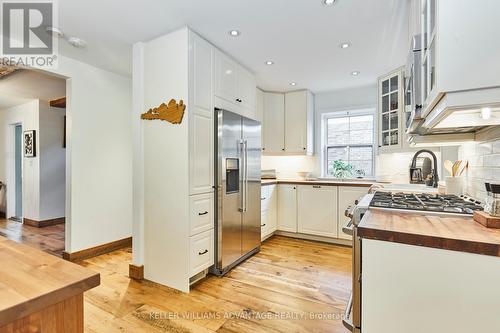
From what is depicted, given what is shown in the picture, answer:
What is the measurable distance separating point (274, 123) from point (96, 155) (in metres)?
2.66

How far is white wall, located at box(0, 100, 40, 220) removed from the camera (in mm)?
4828

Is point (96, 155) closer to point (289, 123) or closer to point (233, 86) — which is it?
point (233, 86)

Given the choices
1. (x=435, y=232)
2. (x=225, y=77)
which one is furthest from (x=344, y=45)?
(x=435, y=232)

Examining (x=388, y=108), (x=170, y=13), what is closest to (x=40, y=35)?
(x=170, y=13)

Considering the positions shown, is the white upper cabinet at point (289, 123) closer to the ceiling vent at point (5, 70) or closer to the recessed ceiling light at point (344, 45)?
the recessed ceiling light at point (344, 45)

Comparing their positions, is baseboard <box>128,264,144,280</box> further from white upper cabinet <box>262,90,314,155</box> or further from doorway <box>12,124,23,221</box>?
doorway <box>12,124,23,221</box>

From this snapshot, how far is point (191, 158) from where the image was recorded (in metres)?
2.34

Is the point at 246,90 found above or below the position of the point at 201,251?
above

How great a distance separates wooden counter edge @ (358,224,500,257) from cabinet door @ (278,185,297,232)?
2.95 meters

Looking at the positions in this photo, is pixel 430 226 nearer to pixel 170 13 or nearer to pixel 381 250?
pixel 381 250

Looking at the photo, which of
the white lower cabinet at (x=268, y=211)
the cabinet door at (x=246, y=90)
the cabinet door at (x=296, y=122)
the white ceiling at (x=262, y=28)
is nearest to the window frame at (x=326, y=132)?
the cabinet door at (x=296, y=122)

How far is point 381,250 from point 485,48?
767 millimetres

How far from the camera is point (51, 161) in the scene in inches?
195

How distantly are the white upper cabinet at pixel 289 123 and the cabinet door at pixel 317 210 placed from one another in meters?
0.74
